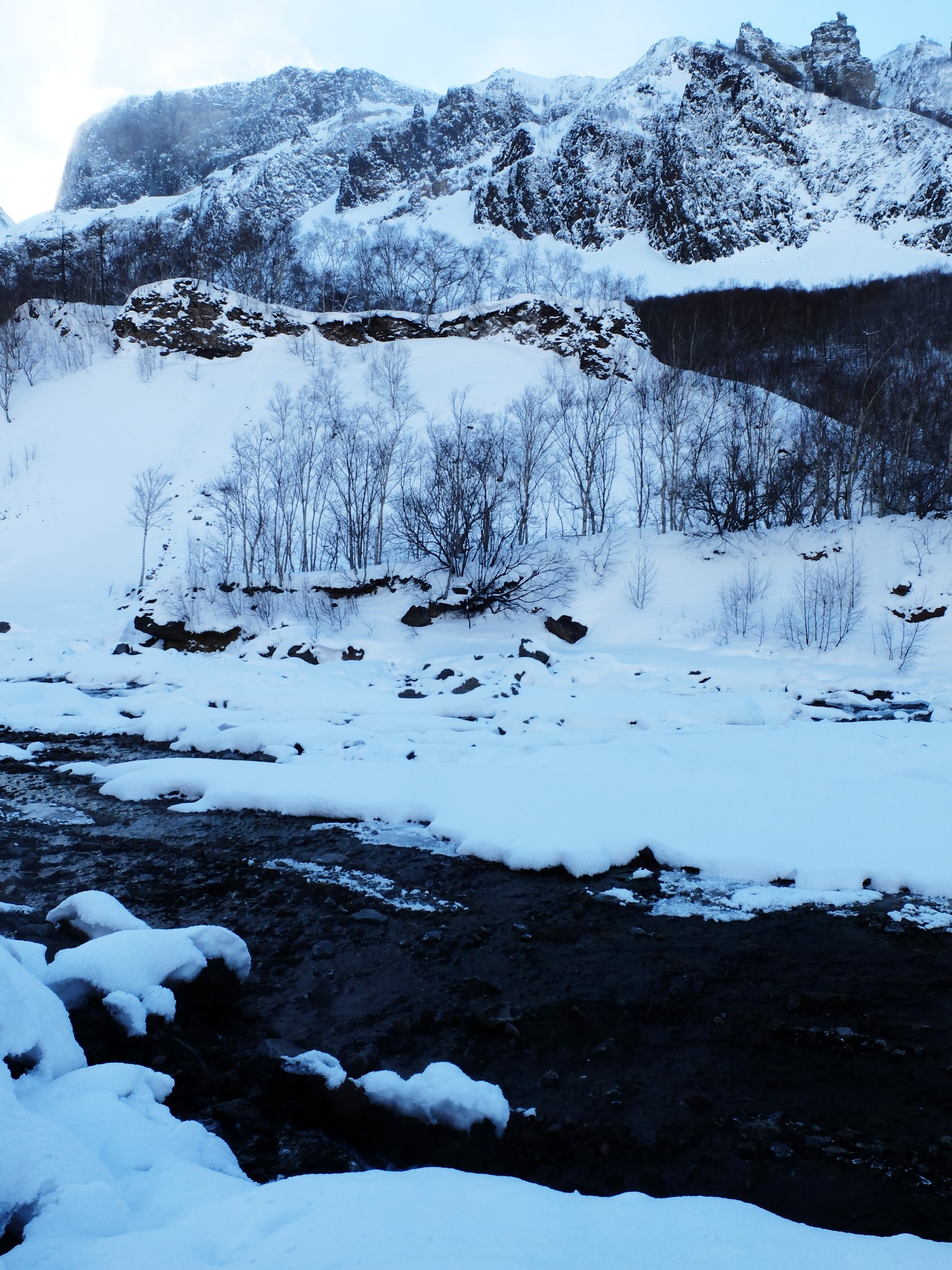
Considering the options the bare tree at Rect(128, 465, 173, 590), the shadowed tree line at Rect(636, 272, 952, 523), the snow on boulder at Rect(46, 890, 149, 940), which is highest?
the shadowed tree line at Rect(636, 272, 952, 523)

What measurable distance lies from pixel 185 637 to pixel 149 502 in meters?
11.9

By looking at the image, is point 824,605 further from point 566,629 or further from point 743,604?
point 566,629

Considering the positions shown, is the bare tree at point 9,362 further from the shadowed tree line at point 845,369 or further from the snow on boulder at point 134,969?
the snow on boulder at point 134,969

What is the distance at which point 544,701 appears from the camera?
1187 centimetres

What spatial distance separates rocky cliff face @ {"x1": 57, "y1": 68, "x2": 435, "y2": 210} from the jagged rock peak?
4917cm

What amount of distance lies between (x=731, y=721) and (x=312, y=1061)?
9.01 meters

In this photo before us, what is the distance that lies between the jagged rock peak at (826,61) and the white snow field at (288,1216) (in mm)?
94364

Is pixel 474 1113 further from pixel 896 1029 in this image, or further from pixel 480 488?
pixel 480 488

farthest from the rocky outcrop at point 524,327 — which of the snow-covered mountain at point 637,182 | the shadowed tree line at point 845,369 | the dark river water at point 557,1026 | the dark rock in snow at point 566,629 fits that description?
the dark river water at point 557,1026

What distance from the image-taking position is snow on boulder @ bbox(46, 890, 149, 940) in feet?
13.0

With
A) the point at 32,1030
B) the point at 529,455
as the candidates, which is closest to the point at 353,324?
the point at 529,455

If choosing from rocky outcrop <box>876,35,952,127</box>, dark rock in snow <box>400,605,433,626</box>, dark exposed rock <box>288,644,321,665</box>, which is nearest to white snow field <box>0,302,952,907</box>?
dark exposed rock <box>288,644,321,665</box>

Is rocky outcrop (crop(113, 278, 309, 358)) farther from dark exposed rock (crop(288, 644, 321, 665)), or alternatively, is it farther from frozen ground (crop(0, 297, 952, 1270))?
dark exposed rock (crop(288, 644, 321, 665))

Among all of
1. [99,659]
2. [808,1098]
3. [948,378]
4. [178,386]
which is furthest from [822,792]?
[178,386]
